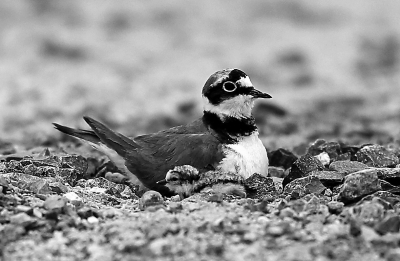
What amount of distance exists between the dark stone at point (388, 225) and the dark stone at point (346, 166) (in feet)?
6.45

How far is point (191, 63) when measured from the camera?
1892cm

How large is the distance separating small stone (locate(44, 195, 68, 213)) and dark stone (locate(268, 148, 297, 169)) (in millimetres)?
3058

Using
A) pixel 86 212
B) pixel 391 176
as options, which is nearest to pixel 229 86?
pixel 391 176

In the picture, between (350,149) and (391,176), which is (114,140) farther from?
(391,176)

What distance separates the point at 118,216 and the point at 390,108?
9.82 m

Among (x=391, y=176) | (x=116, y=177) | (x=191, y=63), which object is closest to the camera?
(x=391, y=176)

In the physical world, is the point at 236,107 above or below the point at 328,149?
above

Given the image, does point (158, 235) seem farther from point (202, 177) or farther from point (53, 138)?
point (53, 138)

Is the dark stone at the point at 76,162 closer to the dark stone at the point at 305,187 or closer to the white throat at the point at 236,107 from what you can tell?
the white throat at the point at 236,107

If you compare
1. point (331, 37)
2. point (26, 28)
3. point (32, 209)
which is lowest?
point (32, 209)

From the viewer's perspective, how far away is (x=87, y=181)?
6.87 m

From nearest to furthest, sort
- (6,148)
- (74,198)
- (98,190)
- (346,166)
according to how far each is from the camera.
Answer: (74,198)
(98,190)
(346,166)
(6,148)

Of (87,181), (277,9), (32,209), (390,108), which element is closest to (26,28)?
(277,9)

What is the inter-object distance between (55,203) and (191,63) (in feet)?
45.2
